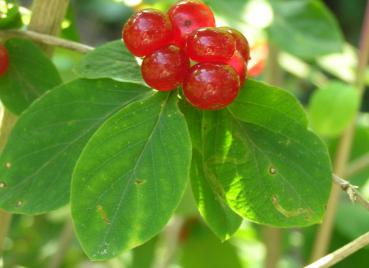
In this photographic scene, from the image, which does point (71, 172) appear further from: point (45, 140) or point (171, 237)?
point (171, 237)

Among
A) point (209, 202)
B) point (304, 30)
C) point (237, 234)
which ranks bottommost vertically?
point (237, 234)

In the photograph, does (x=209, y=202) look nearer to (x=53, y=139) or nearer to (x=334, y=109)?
(x=53, y=139)

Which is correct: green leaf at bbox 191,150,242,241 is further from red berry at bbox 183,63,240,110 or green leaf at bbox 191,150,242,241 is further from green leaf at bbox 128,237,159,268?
green leaf at bbox 128,237,159,268

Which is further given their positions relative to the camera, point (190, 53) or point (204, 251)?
point (204, 251)

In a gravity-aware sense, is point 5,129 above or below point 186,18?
below

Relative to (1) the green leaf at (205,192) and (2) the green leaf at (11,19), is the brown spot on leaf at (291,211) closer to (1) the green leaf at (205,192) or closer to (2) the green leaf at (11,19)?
(1) the green leaf at (205,192)

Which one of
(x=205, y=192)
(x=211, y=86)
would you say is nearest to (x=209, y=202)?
(x=205, y=192)

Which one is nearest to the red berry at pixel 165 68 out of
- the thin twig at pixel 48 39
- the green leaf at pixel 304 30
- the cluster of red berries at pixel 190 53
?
the cluster of red berries at pixel 190 53
